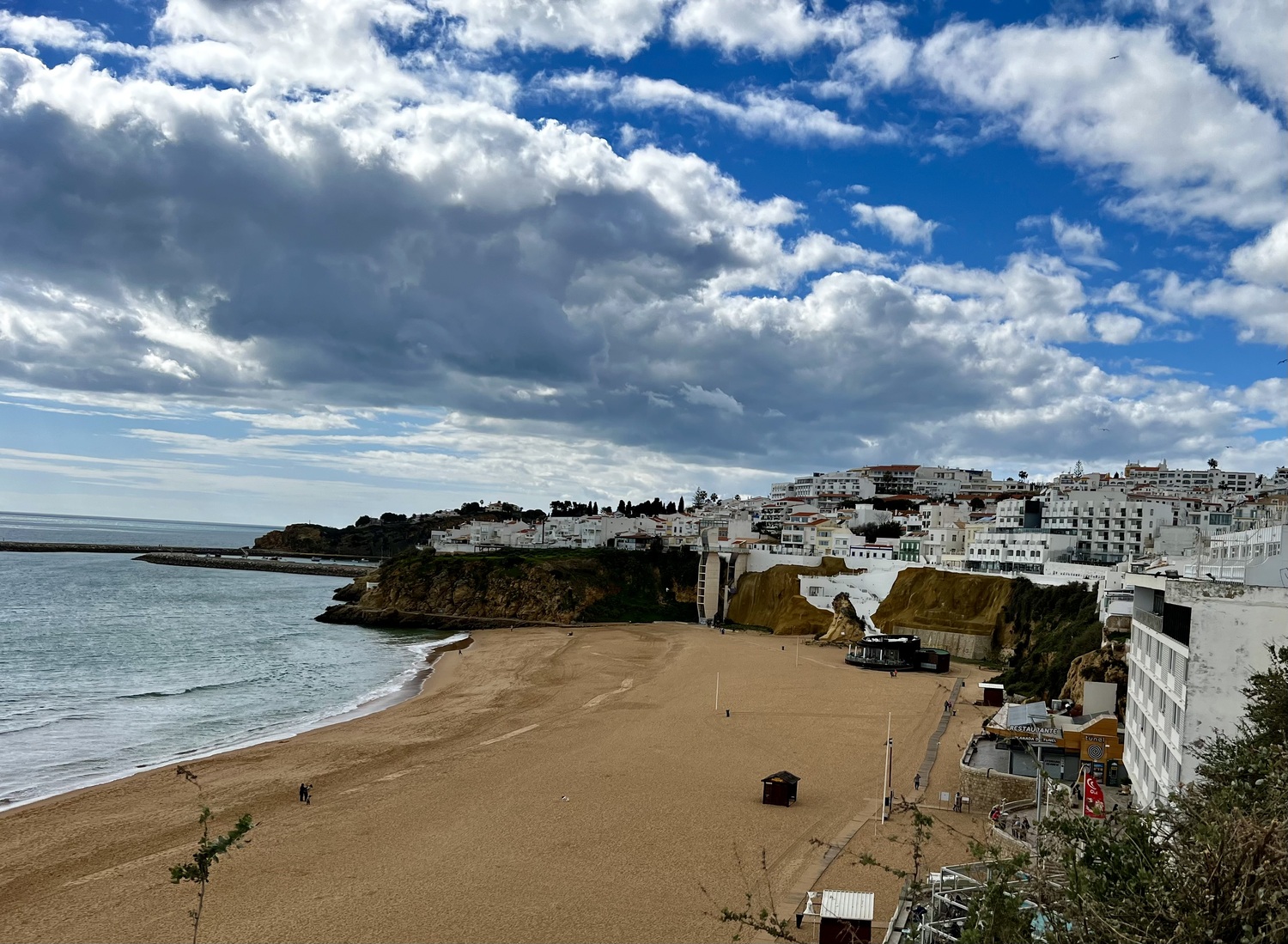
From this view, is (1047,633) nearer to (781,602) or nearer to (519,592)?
(781,602)

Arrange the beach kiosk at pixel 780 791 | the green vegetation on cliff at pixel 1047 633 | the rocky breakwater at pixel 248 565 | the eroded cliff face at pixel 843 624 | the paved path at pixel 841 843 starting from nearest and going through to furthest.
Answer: the paved path at pixel 841 843, the beach kiosk at pixel 780 791, the green vegetation on cliff at pixel 1047 633, the eroded cliff face at pixel 843 624, the rocky breakwater at pixel 248 565

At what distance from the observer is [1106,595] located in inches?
1628

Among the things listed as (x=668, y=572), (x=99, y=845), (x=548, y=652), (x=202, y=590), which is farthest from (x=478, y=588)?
(x=99, y=845)

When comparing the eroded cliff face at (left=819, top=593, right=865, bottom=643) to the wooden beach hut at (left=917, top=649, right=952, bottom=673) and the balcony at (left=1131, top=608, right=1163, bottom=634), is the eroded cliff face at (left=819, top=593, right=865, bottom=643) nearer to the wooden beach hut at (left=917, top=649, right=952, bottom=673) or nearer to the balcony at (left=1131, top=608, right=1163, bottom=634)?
the wooden beach hut at (left=917, top=649, right=952, bottom=673)

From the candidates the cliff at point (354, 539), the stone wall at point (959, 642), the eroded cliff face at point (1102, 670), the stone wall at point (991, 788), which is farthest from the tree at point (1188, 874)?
the cliff at point (354, 539)

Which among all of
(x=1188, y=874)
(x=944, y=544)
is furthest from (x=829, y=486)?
(x=1188, y=874)

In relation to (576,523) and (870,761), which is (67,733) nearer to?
(870,761)

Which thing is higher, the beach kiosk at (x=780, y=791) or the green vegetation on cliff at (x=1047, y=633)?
the green vegetation on cliff at (x=1047, y=633)

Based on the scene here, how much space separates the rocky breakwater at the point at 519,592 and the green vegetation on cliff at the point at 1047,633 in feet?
107

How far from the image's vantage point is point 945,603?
195 feet

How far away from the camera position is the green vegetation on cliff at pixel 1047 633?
38156 mm

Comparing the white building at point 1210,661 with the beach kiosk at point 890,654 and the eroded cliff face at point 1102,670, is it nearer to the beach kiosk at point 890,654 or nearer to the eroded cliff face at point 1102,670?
the eroded cliff face at point 1102,670

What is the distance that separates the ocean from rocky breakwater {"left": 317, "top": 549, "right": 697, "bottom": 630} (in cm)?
505

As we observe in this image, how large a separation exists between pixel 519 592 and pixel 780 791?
57.3 meters
